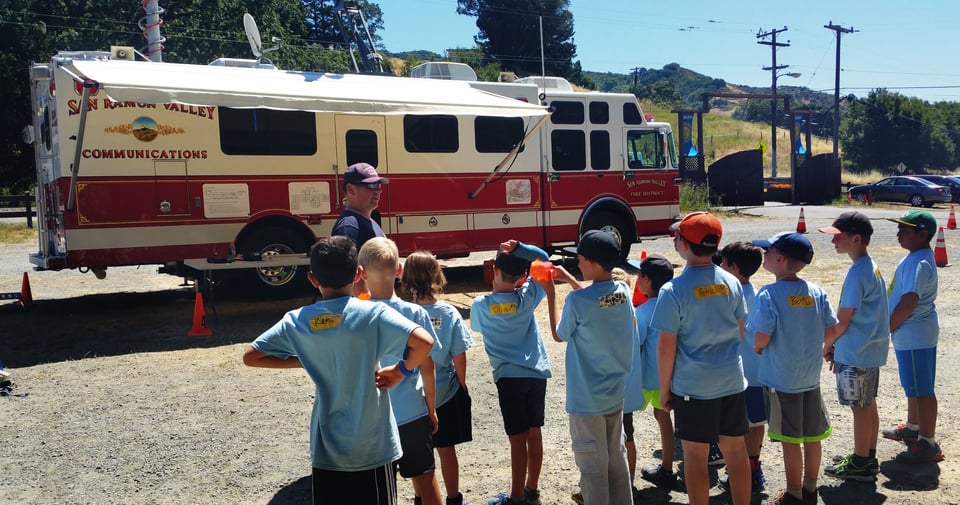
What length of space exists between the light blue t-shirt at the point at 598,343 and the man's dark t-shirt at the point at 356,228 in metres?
1.28

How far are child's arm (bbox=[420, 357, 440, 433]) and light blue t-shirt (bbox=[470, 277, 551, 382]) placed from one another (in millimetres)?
619

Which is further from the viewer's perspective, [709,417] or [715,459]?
[715,459]

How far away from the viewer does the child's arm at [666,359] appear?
371 cm

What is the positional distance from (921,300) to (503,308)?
2638mm

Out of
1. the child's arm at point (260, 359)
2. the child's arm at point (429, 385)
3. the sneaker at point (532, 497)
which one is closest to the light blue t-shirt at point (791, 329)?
the sneaker at point (532, 497)

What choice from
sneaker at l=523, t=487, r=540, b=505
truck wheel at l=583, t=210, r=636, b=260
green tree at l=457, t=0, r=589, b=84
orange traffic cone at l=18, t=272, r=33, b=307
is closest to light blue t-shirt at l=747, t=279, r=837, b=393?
sneaker at l=523, t=487, r=540, b=505

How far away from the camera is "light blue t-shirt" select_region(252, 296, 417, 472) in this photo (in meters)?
2.98

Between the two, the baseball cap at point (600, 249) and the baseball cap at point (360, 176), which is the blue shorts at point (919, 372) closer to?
the baseball cap at point (600, 249)

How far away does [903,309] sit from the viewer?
15.4 feet

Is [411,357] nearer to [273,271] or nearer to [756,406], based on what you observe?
[756,406]

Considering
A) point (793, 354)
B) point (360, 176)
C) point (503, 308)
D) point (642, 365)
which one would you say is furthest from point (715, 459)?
point (360, 176)

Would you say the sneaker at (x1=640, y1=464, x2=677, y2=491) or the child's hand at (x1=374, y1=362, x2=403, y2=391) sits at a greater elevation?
the child's hand at (x1=374, y1=362, x2=403, y2=391)

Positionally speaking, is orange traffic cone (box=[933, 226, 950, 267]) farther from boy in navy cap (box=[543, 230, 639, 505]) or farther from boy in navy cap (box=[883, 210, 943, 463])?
boy in navy cap (box=[543, 230, 639, 505])

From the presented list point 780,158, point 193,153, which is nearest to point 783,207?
point 193,153
